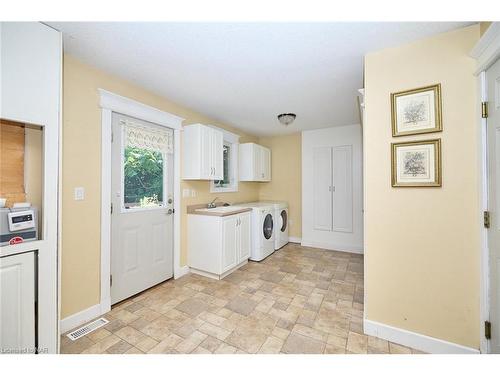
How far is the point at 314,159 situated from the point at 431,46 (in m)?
2.75

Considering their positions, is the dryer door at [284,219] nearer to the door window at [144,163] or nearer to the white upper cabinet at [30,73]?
the door window at [144,163]

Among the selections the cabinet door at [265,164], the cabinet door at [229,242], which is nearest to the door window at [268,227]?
the cabinet door at [229,242]

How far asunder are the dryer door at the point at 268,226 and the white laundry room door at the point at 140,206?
161 cm

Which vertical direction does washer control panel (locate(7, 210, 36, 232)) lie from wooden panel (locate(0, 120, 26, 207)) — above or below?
below

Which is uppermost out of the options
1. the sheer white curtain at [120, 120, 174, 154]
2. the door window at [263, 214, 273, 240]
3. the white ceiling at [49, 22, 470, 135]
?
the white ceiling at [49, 22, 470, 135]

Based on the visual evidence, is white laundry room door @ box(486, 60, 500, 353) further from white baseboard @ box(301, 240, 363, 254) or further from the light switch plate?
the light switch plate

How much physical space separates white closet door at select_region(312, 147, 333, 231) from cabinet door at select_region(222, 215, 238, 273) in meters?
1.98

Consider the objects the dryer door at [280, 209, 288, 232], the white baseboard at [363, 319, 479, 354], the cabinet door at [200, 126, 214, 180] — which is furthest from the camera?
the dryer door at [280, 209, 288, 232]

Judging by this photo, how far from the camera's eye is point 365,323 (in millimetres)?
1694

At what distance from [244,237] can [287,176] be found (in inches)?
79.6

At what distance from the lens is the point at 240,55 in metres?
1.74

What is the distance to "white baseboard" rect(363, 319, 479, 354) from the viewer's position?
1.43 m

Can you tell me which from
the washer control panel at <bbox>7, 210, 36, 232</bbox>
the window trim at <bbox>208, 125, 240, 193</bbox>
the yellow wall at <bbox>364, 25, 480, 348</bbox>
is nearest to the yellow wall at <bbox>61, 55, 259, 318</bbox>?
the washer control panel at <bbox>7, 210, 36, 232</bbox>
